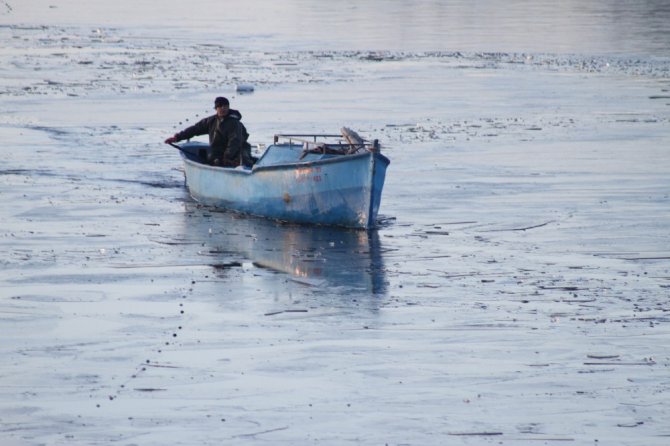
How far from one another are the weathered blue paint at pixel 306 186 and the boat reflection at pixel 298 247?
0.17m

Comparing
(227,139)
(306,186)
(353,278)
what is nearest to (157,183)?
(227,139)

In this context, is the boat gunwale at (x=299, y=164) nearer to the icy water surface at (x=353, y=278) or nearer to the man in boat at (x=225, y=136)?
the man in boat at (x=225, y=136)

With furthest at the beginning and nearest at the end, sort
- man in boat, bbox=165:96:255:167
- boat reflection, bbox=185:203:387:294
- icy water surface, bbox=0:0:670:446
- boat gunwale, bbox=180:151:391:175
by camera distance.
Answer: man in boat, bbox=165:96:255:167
boat gunwale, bbox=180:151:391:175
boat reflection, bbox=185:203:387:294
icy water surface, bbox=0:0:670:446

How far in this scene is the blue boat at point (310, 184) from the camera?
20.1 metres

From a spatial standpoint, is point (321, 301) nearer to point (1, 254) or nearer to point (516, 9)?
point (1, 254)

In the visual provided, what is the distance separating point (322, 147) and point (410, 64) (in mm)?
26238

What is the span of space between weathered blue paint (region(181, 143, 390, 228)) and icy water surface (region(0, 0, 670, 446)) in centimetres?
30

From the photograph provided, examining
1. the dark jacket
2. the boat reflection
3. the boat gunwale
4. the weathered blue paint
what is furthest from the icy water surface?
the dark jacket

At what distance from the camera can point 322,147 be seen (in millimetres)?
20812

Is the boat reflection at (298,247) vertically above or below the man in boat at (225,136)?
below

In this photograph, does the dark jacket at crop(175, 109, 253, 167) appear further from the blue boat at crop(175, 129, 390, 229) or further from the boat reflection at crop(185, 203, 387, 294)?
the boat reflection at crop(185, 203, 387, 294)

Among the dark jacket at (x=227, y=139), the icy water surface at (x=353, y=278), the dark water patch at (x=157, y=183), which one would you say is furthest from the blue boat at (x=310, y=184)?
the dark water patch at (x=157, y=183)

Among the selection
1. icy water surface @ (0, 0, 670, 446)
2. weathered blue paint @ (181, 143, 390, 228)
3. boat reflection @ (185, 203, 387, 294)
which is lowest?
boat reflection @ (185, 203, 387, 294)

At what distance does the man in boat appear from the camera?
2186 cm
